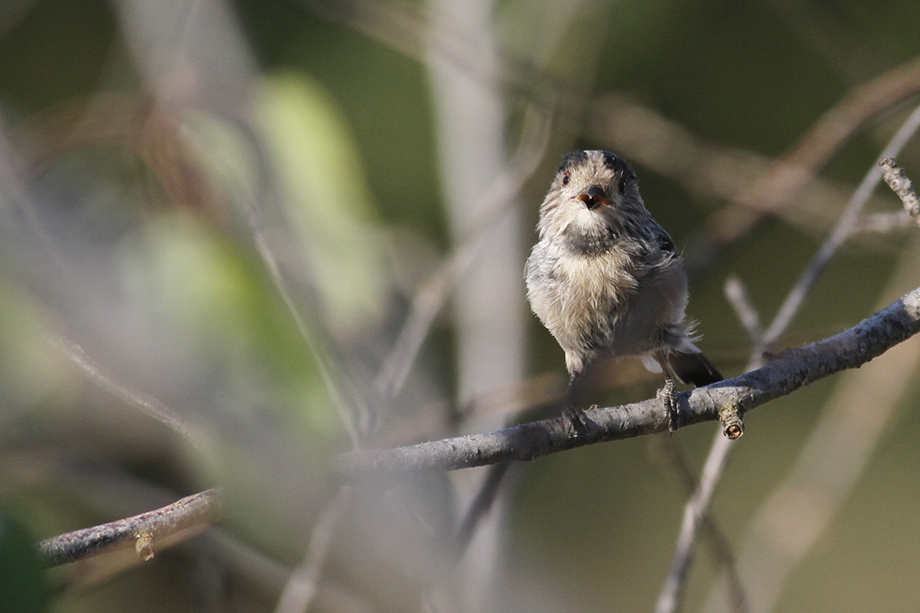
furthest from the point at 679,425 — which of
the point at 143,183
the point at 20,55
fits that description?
the point at 20,55

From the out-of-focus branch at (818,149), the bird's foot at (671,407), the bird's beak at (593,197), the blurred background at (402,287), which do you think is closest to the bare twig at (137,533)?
the blurred background at (402,287)

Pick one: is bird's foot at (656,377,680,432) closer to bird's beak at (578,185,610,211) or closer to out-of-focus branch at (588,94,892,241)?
bird's beak at (578,185,610,211)

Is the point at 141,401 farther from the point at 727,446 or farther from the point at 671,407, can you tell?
the point at 727,446

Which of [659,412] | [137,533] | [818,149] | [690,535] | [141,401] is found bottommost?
[137,533]

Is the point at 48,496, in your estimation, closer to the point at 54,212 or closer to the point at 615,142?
the point at 54,212

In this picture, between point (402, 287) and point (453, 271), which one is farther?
point (402, 287)

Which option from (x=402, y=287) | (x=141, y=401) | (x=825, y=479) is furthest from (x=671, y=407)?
(x=402, y=287)

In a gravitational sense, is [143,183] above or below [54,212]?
above
